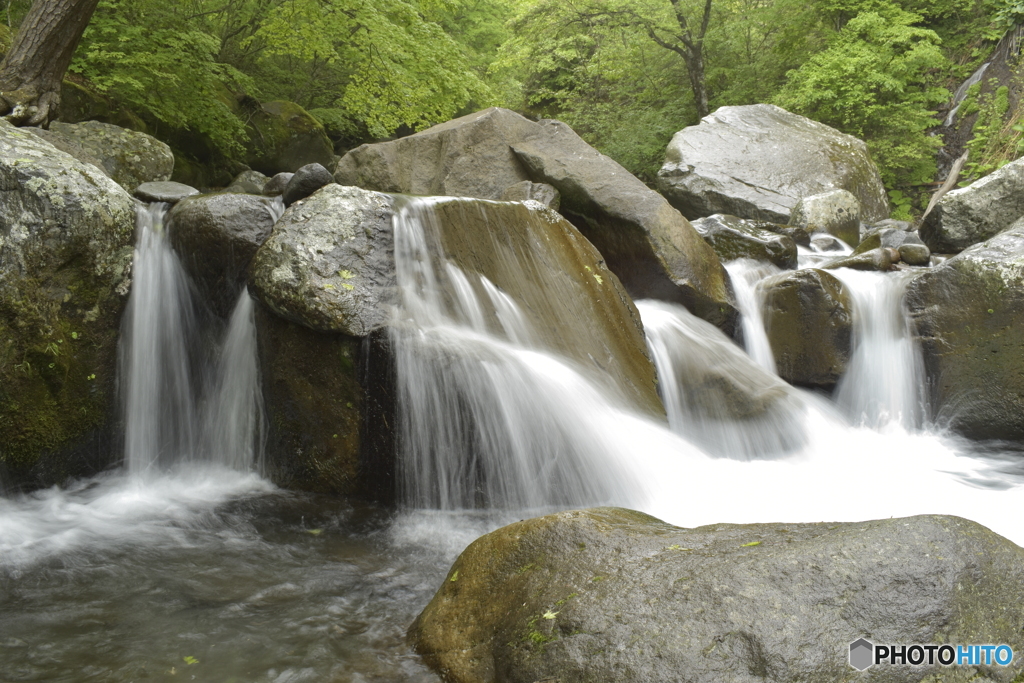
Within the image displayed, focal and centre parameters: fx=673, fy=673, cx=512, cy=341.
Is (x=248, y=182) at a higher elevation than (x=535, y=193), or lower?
higher

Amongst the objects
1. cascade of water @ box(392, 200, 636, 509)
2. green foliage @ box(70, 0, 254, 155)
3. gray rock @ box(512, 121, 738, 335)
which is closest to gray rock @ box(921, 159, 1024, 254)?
gray rock @ box(512, 121, 738, 335)

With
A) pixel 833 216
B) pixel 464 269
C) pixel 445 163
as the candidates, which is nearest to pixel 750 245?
pixel 833 216

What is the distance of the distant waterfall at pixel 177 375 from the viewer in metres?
4.60

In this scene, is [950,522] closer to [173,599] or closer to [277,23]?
[173,599]

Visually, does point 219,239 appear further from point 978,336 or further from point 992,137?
point 992,137

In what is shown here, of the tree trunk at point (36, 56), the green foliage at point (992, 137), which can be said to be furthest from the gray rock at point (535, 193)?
the green foliage at point (992, 137)

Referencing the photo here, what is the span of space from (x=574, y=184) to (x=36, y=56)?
5.47m

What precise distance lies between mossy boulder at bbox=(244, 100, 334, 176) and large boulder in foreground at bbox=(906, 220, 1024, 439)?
1090 cm

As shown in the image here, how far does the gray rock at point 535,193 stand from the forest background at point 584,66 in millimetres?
3191

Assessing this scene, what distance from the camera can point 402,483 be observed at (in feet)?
13.5

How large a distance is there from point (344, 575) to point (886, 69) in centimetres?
1543

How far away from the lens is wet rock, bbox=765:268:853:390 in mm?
6453

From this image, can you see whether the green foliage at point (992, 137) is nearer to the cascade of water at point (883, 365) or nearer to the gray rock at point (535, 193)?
the cascade of water at point (883, 365)

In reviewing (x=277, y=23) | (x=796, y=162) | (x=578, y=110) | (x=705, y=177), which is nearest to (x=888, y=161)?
(x=796, y=162)
